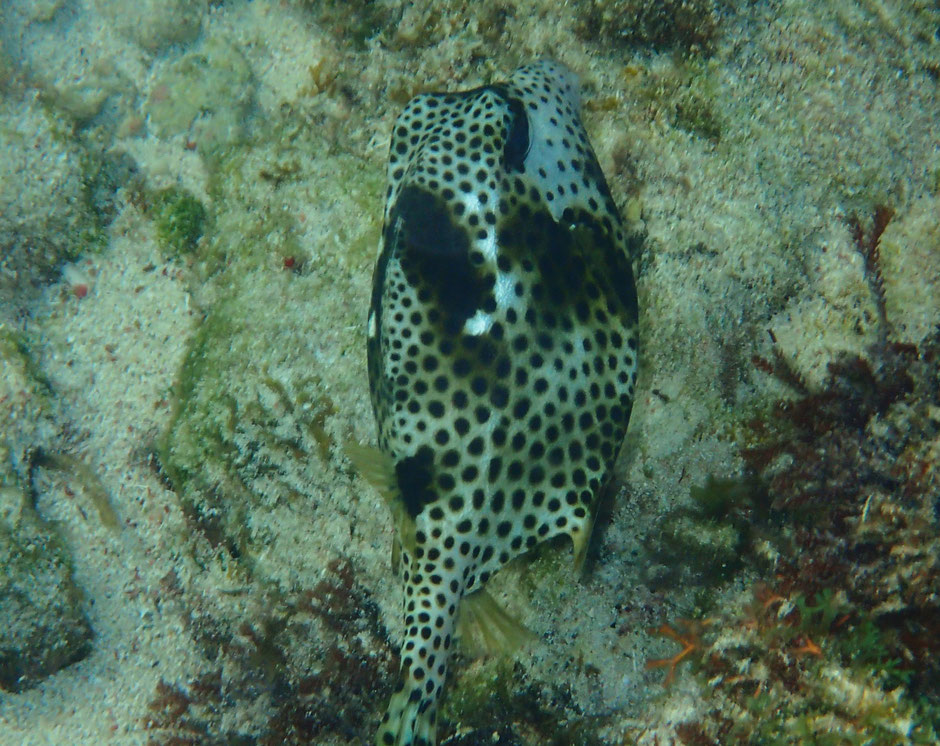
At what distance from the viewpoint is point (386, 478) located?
10.1 feet

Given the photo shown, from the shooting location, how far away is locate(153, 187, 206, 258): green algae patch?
4996 mm

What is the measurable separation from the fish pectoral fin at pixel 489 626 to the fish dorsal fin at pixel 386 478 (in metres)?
0.49

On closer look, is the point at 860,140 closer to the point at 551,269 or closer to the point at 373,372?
the point at 551,269

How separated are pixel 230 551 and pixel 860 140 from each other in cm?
Answer: 461

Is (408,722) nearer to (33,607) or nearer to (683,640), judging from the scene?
(683,640)

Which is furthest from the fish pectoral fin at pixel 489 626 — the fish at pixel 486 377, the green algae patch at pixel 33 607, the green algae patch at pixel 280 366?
the green algae patch at pixel 33 607

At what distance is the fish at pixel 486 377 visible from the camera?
3020 millimetres

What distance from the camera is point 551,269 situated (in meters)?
3.12

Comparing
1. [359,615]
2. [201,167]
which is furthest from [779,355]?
[201,167]

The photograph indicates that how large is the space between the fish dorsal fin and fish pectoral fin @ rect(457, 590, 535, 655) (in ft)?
1.60

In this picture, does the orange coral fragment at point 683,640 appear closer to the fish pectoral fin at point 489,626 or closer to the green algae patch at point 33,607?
the fish pectoral fin at point 489,626

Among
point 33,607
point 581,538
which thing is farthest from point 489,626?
point 33,607

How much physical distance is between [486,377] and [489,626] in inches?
52.6

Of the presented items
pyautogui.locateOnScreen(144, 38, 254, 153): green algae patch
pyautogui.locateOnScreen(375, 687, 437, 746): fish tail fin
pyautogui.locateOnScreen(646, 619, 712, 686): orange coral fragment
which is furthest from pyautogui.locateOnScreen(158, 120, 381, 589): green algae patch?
pyautogui.locateOnScreen(646, 619, 712, 686): orange coral fragment
